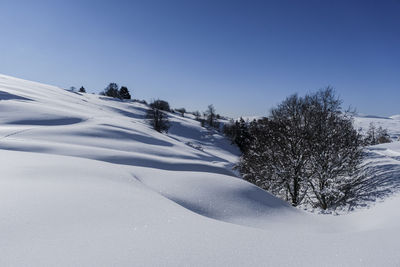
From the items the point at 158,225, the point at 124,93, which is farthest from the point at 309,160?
the point at 124,93

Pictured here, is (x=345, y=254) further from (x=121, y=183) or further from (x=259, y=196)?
(x=121, y=183)

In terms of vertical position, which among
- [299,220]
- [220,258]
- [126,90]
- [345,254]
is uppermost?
[126,90]

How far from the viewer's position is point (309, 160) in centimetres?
1162

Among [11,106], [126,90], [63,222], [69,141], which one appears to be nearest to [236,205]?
[63,222]

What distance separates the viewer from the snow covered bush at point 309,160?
10.5 metres

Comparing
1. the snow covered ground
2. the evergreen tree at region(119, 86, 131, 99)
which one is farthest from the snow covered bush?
the evergreen tree at region(119, 86, 131, 99)

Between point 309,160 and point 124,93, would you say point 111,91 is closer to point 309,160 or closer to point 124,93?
point 124,93

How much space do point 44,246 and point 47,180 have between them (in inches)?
79.8

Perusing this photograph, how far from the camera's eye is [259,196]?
4285 mm

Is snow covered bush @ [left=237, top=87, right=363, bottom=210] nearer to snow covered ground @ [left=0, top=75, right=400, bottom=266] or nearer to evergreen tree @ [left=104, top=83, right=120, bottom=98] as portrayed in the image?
snow covered ground @ [left=0, top=75, right=400, bottom=266]

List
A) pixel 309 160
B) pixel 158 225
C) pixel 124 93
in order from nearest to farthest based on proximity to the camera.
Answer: pixel 158 225, pixel 309 160, pixel 124 93

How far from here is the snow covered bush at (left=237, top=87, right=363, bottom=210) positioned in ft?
34.4

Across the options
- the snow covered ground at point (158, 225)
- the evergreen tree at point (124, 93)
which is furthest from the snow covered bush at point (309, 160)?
the evergreen tree at point (124, 93)

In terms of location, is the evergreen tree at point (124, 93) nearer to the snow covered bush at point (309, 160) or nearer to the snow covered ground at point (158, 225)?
the snow covered bush at point (309, 160)
